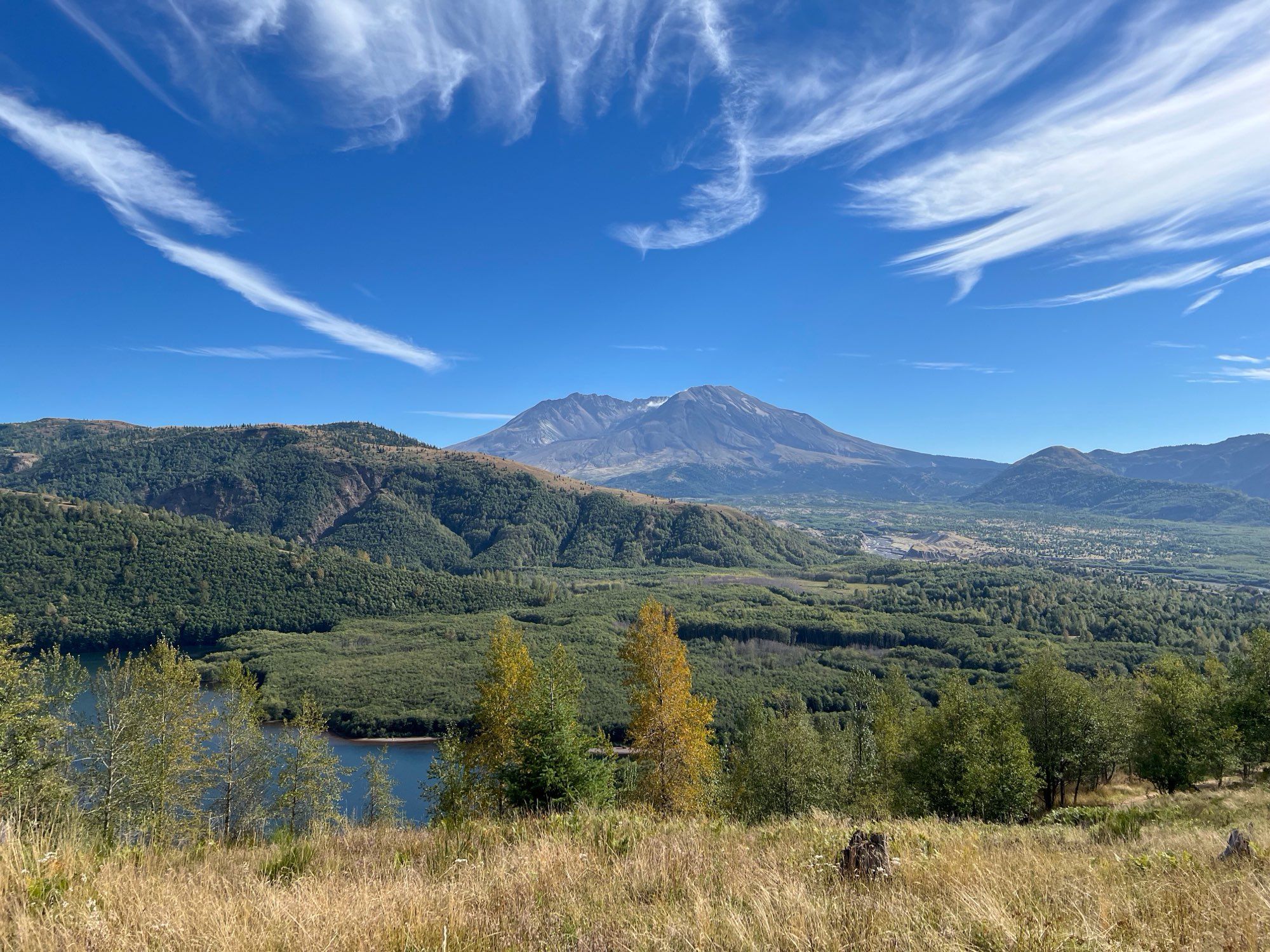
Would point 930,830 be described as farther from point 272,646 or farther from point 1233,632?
point 1233,632

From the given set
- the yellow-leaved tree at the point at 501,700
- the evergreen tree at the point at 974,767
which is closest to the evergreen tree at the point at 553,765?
the yellow-leaved tree at the point at 501,700

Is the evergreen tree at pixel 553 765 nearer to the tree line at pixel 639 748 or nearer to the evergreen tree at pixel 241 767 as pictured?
the tree line at pixel 639 748

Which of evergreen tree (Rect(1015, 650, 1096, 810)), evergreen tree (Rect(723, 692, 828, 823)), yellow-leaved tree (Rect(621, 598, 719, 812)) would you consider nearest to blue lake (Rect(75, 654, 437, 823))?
evergreen tree (Rect(723, 692, 828, 823))

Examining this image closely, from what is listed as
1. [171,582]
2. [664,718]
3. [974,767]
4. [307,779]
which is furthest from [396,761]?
[171,582]

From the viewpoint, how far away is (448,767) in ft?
88.4

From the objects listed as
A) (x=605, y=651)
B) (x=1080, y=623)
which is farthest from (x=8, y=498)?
(x=1080, y=623)

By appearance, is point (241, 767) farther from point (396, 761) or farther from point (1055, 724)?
point (1055, 724)

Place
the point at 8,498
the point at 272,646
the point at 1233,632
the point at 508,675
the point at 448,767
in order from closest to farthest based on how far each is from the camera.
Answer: the point at 508,675 < the point at 448,767 < the point at 1233,632 < the point at 272,646 < the point at 8,498

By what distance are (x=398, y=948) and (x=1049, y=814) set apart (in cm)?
1869

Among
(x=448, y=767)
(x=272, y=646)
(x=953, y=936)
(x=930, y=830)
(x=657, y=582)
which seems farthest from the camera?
(x=657, y=582)

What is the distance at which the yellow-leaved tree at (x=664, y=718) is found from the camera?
1844 cm

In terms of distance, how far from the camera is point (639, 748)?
736 inches

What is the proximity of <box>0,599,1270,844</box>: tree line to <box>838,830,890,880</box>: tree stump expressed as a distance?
9.39 metres

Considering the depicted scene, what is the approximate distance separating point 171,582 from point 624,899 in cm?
15274
